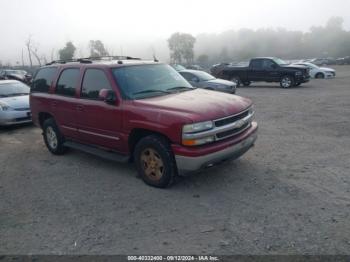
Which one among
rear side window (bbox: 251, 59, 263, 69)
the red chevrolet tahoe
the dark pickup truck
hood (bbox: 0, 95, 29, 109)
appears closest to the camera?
the red chevrolet tahoe

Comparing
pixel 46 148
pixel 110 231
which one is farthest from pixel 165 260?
pixel 46 148

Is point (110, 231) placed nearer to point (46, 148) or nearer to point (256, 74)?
point (46, 148)

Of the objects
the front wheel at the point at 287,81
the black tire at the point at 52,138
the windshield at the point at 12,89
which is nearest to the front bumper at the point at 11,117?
the windshield at the point at 12,89

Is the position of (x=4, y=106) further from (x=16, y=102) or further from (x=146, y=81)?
(x=146, y=81)

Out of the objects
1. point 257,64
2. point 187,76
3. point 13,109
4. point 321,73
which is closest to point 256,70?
point 257,64

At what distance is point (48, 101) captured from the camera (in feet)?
22.8

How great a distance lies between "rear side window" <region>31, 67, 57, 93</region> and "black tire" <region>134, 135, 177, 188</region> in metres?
2.99

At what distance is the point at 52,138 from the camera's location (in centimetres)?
728

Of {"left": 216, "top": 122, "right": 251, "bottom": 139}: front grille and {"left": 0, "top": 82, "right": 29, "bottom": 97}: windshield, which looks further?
{"left": 0, "top": 82, "right": 29, "bottom": 97}: windshield

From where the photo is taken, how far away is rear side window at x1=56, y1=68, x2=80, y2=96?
20.7 ft

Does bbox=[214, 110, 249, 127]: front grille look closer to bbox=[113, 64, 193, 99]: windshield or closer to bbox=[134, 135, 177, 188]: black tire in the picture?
bbox=[134, 135, 177, 188]: black tire

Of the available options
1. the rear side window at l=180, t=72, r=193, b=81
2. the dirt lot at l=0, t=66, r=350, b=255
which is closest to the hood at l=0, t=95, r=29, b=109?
the dirt lot at l=0, t=66, r=350, b=255

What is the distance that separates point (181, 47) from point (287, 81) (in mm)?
74361

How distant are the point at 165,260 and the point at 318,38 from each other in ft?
407
